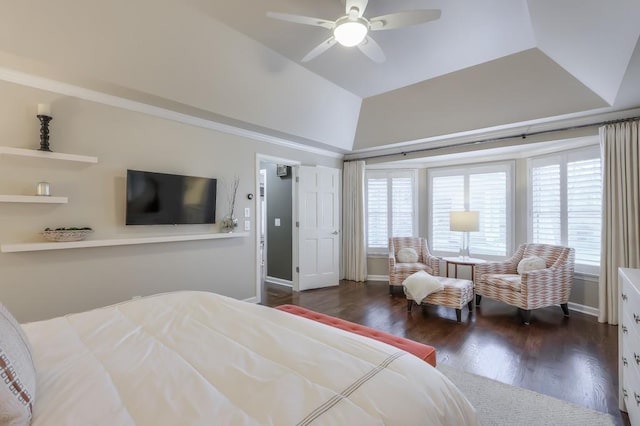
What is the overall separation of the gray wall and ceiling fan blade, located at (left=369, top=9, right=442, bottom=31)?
3.44 meters

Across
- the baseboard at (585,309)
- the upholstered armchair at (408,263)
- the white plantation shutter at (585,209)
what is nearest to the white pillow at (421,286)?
the upholstered armchair at (408,263)

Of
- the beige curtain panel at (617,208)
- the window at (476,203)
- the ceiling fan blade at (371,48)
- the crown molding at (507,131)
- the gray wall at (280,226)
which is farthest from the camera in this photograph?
the gray wall at (280,226)

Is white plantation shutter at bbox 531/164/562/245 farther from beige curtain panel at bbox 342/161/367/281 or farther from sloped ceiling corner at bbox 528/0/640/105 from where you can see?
beige curtain panel at bbox 342/161/367/281

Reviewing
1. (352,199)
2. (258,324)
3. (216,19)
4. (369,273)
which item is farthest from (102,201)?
(369,273)

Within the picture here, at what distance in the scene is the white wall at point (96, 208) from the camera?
2.49m

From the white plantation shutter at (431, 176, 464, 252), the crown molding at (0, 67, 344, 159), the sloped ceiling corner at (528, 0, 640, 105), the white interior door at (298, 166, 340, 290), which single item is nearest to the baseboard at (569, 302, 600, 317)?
the white plantation shutter at (431, 176, 464, 252)

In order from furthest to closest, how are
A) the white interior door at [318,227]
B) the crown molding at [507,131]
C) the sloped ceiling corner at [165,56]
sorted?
1. the white interior door at [318,227]
2. the crown molding at [507,131]
3. the sloped ceiling corner at [165,56]

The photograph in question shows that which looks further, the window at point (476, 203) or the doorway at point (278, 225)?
the doorway at point (278, 225)

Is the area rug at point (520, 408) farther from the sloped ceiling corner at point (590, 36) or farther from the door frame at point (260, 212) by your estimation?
the door frame at point (260, 212)

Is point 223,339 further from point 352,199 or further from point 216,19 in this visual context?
point 352,199

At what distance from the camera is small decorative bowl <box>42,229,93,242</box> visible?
2537mm

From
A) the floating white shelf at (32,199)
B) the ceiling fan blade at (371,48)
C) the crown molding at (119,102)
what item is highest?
the ceiling fan blade at (371,48)

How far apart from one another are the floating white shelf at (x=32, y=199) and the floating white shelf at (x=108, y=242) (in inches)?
14.1

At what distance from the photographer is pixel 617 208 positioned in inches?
136
